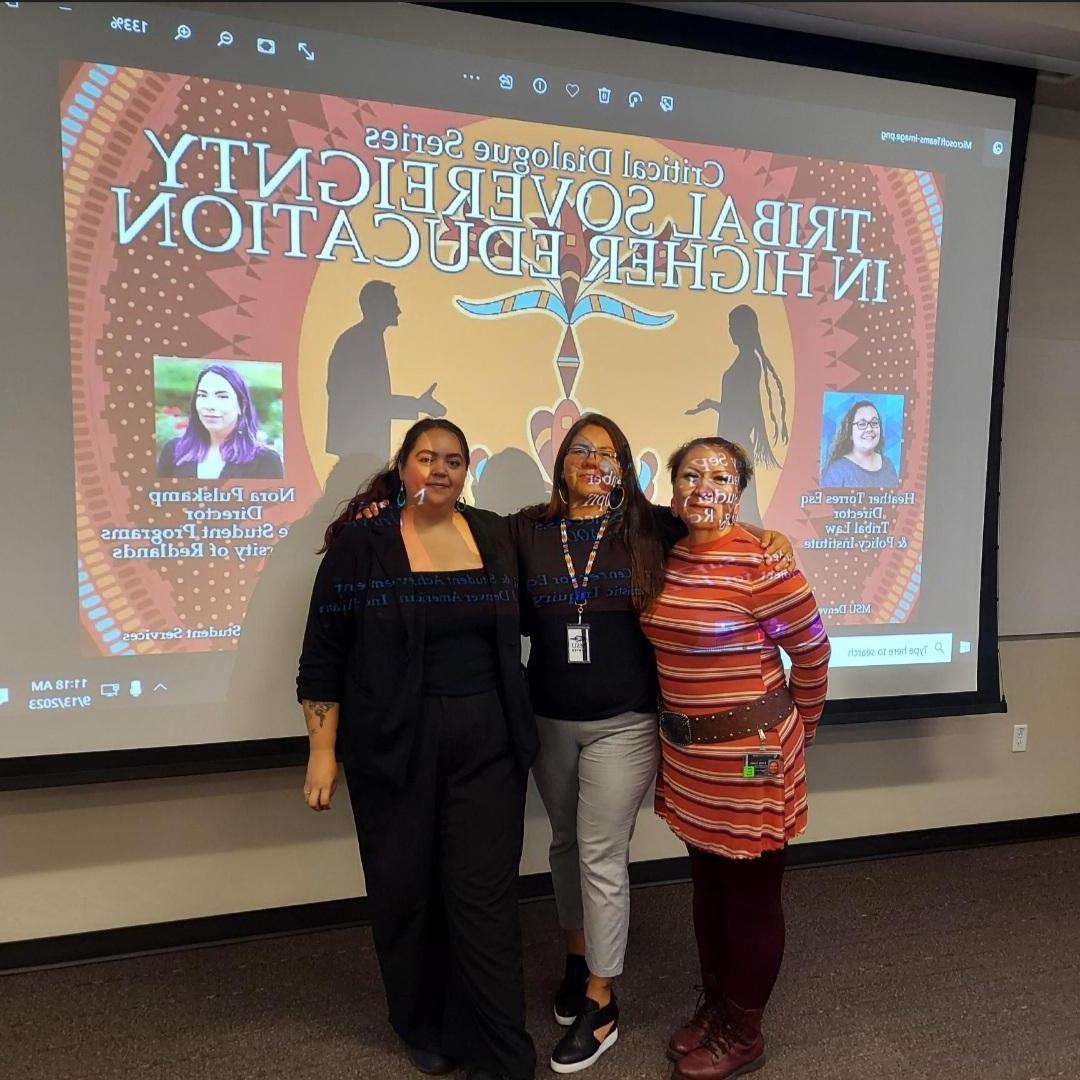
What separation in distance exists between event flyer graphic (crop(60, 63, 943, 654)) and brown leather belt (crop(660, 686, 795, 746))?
83cm

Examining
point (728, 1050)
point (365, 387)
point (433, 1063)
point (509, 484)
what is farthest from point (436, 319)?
point (728, 1050)

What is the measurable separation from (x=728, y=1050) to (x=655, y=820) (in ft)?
2.81

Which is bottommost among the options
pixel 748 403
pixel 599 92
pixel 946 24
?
pixel 748 403

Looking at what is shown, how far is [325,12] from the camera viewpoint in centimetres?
196

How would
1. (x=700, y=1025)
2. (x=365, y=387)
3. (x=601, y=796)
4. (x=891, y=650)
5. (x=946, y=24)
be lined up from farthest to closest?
(x=891, y=650) < (x=946, y=24) < (x=365, y=387) < (x=700, y=1025) < (x=601, y=796)

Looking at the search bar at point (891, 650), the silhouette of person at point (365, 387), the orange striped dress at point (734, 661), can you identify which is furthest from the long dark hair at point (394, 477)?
the search bar at point (891, 650)

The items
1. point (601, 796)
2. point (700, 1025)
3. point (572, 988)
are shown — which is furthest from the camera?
point (572, 988)

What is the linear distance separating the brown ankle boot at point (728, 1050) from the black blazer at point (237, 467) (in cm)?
170

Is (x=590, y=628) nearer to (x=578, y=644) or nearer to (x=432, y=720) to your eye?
(x=578, y=644)

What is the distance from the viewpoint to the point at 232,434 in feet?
6.61

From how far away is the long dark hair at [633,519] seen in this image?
1.69m

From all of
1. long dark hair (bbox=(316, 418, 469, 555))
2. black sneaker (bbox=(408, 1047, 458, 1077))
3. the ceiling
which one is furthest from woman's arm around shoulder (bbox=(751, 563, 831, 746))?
the ceiling

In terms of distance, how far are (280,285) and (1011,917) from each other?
9.41 feet

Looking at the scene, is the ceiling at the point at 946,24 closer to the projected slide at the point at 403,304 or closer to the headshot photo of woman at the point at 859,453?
the projected slide at the point at 403,304
